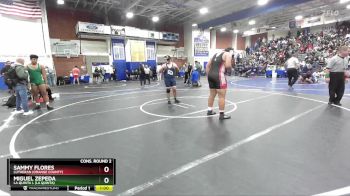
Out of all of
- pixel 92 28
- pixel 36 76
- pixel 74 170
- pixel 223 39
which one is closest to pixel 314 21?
pixel 223 39

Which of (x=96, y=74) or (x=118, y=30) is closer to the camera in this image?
(x=96, y=74)

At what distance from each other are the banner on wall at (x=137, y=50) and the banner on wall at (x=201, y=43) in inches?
276

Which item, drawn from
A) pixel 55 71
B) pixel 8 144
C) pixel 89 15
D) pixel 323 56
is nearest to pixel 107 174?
pixel 8 144

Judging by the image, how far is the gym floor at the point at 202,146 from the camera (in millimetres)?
2527

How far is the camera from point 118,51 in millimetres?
22391

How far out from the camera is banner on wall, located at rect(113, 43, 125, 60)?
873 inches

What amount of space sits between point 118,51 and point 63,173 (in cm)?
2144

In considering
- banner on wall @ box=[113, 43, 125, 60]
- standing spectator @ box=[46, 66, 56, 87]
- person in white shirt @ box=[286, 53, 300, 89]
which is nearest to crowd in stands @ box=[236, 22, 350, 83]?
person in white shirt @ box=[286, 53, 300, 89]

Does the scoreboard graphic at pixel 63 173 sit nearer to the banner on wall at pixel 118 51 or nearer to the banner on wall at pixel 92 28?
the banner on wall at pixel 92 28

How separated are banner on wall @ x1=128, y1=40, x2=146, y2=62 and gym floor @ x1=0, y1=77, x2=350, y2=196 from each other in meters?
17.0

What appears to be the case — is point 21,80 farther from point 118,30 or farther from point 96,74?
point 118,30

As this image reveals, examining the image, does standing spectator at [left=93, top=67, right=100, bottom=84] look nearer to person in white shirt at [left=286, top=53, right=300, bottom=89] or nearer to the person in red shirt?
the person in red shirt

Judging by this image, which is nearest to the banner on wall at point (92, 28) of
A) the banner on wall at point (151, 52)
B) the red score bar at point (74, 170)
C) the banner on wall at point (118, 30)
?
the banner on wall at point (118, 30)

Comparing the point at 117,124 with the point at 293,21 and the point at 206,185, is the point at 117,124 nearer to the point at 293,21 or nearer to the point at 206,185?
the point at 206,185
